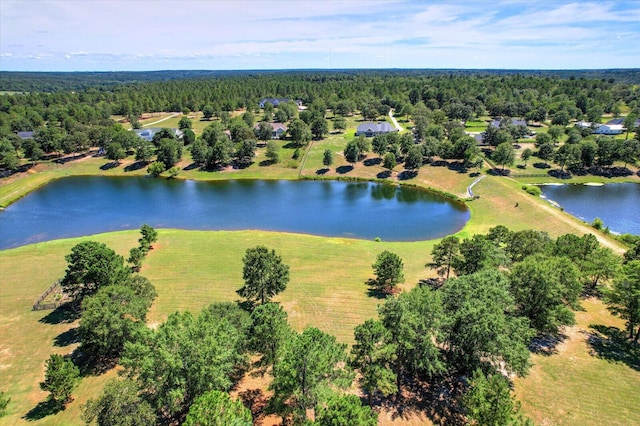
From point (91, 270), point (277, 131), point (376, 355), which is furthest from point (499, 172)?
point (91, 270)

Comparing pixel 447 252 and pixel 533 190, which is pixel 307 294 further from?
pixel 533 190

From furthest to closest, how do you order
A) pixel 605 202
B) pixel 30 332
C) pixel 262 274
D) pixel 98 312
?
1. pixel 605 202
2. pixel 262 274
3. pixel 30 332
4. pixel 98 312

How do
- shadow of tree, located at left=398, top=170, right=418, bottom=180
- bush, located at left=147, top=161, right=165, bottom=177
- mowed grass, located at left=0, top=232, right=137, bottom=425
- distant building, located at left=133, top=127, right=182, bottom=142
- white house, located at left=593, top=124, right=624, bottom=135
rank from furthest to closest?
distant building, located at left=133, top=127, right=182, bottom=142 < white house, located at left=593, top=124, right=624, bottom=135 < bush, located at left=147, top=161, right=165, bottom=177 < shadow of tree, located at left=398, top=170, right=418, bottom=180 < mowed grass, located at left=0, top=232, right=137, bottom=425

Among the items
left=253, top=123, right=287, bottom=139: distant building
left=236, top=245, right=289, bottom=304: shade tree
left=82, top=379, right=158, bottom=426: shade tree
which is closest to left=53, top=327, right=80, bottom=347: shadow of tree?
left=82, top=379, right=158, bottom=426: shade tree

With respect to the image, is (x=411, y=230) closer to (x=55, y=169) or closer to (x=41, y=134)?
(x=55, y=169)

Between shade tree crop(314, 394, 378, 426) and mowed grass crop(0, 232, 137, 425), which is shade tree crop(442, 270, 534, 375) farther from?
mowed grass crop(0, 232, 137, 425)

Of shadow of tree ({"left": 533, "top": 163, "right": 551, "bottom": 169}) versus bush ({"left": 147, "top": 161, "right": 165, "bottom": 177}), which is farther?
bush ({"left": 147, "top": 161, "right": 165, "bottom": 177})
